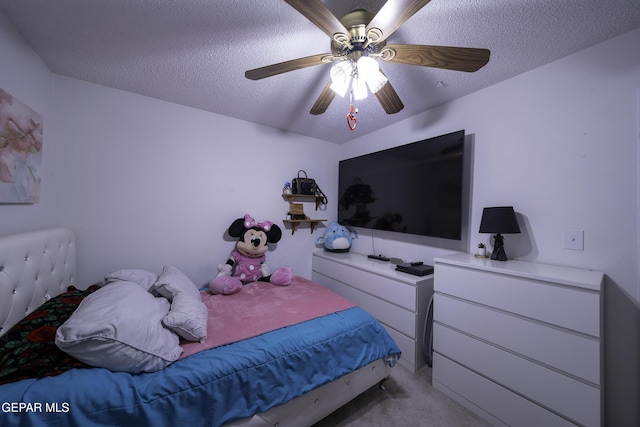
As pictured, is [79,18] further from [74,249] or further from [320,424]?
[320,424]

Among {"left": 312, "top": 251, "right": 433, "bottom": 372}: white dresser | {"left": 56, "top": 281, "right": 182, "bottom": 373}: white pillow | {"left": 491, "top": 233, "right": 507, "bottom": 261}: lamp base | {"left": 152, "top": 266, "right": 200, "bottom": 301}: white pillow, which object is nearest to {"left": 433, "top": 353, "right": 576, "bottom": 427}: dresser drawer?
{"left": 312, "top": 251, "right": 433, "bottom": 372}: white dresser

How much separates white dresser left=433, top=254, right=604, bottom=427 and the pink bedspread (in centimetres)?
75

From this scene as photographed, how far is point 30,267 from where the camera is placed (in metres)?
1.21

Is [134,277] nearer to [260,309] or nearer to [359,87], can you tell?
[260,309]

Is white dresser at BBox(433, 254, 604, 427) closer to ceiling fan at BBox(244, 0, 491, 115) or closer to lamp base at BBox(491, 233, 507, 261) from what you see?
lamp base at BBox(491, 233, 507, 261)

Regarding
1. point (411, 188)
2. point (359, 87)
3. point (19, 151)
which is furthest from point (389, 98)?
point (19, 151)

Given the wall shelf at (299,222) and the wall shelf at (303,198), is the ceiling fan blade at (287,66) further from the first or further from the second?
the wall shelf at (299,222)

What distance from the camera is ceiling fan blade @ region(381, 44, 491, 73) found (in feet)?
3.29

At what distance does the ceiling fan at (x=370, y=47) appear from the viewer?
2.87ft

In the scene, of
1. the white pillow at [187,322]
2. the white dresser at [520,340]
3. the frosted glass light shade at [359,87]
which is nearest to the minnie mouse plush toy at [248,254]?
the white pillow at [187,322]

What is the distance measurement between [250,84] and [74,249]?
185 centimetres

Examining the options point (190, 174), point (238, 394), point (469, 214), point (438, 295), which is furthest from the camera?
point (190, 174)

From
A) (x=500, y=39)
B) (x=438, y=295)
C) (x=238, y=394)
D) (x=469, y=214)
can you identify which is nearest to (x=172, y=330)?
(x=238, y=394)

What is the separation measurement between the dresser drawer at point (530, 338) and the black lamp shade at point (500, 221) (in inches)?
20.2
